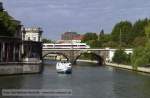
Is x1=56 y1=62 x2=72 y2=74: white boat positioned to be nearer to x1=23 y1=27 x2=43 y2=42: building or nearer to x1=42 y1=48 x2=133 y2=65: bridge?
x1=23 y1=27 x2=43 y2=42: building

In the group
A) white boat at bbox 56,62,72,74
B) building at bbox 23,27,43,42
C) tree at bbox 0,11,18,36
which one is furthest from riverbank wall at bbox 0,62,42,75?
building at bbox 23,27,43,42

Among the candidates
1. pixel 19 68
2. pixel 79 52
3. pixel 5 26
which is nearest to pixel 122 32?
pixel 79 52

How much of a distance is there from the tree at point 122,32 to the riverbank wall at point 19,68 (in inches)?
3661

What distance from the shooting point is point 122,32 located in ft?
622

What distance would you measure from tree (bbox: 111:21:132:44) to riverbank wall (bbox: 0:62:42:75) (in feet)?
305

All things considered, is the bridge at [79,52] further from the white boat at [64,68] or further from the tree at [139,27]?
the white boat at [64,68]

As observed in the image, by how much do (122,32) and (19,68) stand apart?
348 feet

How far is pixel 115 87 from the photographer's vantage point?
6881 cm

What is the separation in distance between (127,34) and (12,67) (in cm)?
10994

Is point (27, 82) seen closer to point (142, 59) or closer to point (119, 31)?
point (142, 59)

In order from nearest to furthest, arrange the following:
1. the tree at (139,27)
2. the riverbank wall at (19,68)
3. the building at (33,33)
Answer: the riverbank wall at (19,68), the building at (33,33), the tree at (139,27)

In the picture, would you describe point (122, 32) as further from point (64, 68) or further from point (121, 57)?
point (64, 68)

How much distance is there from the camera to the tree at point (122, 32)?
188 meters

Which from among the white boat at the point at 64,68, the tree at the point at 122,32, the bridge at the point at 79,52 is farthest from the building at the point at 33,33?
the white boat at the point at 64,68
